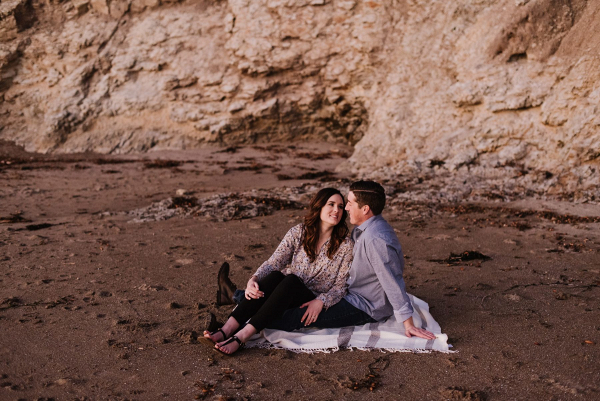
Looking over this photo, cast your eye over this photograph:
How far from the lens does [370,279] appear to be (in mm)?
4348

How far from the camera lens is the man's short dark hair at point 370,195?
422cm

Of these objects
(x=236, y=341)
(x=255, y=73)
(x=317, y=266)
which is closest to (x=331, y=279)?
(x=317, y=266)

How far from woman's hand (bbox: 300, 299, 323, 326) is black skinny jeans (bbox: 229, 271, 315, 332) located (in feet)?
0.42

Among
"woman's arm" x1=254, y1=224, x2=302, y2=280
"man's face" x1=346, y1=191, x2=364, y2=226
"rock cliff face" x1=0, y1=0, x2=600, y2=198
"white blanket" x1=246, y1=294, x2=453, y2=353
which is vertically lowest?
"white blanket" x1=246, y1=294, x2=453, y2=353

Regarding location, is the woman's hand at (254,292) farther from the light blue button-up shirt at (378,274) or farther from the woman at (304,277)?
the light blue button-up shirt at (378,274)

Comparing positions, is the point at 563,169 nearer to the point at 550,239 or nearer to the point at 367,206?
the point at 550,239

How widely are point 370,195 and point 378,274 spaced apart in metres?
0.65

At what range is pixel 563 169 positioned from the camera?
37.5 ft

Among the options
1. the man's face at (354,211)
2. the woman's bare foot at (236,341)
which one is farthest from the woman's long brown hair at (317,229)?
the woman's bare foot at (236,341)

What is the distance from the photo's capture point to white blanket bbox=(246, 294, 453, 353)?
418 centimetres

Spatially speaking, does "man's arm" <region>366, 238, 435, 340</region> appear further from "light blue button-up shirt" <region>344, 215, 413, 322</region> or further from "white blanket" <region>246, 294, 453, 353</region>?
"white blanket" <region>246, 294, 453, 353</region>

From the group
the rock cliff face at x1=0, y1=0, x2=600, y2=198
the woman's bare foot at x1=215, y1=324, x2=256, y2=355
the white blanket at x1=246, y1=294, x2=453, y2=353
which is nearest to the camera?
the woman's bare foot at x1=215, y1=324, x2=256, y2=355

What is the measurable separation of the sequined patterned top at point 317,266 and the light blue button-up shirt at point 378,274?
85 mm

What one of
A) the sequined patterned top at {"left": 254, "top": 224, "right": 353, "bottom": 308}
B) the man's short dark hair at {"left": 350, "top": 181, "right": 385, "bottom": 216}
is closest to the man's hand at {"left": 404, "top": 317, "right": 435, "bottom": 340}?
the sequined patterned top at {"left": 254, "top": 224, "right": 353, "bottom": 308}
